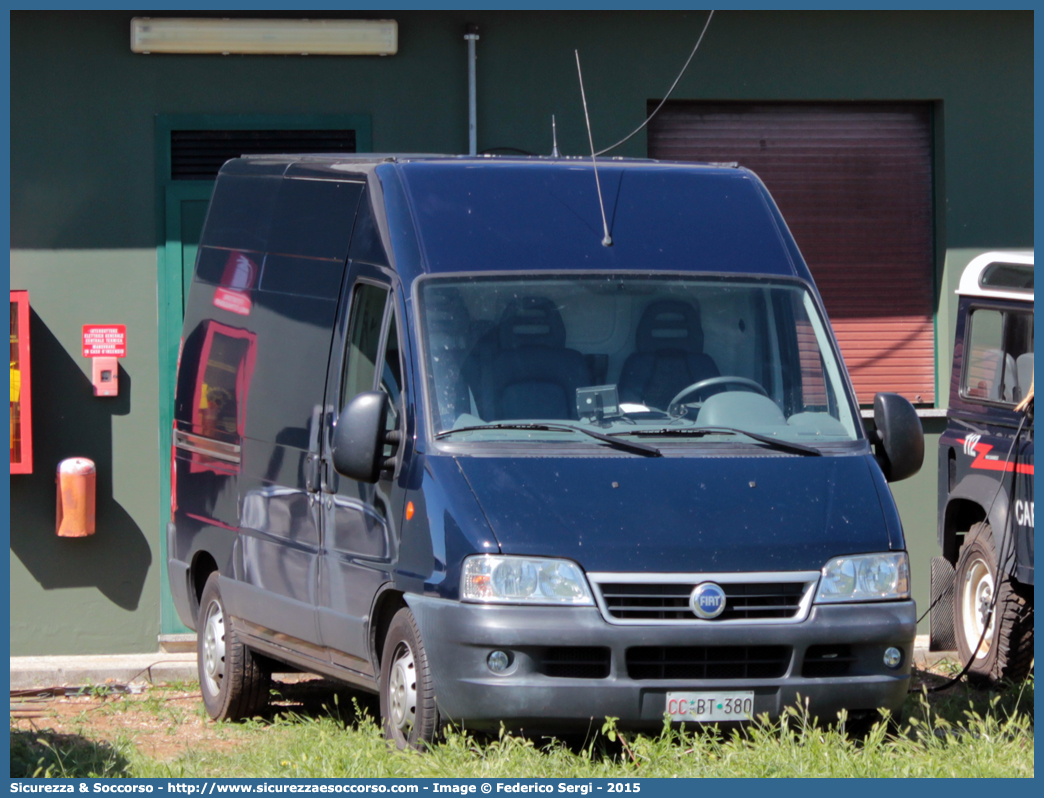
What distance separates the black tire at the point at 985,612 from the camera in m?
9.33

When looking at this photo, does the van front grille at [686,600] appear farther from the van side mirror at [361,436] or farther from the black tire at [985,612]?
the black tire at [985,612]

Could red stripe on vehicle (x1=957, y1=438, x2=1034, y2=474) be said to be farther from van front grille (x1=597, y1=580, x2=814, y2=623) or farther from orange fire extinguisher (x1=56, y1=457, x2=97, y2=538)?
orange fire extinguisher (x1=56, y1=457, x2=97, y2=538)

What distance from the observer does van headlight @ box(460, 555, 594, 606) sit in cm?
589

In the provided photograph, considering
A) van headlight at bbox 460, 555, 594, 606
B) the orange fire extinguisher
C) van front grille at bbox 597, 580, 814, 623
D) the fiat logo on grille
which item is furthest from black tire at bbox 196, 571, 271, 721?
the fiat logo on grille

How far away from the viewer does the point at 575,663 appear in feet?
19.5

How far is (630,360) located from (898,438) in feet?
3.96

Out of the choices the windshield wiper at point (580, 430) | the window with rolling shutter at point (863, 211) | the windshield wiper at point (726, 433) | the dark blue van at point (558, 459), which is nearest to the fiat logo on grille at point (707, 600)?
the dark blue van at point (558, 459)

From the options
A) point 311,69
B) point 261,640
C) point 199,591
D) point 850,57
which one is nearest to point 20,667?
point 199,591

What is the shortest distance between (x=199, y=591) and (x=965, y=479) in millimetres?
4751

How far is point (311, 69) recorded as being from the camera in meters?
11.0

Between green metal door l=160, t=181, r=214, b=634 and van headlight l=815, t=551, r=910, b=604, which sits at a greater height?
green metal door l=160, t=181, r=214, b=634

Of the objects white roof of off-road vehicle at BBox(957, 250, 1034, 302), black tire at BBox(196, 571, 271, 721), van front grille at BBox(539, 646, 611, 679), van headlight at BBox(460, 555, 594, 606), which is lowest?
black tire at BBox(196, 571, 271, 721)

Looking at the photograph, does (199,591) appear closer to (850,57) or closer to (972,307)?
(972,307)

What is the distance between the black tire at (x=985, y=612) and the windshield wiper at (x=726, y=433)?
3.34 meters
